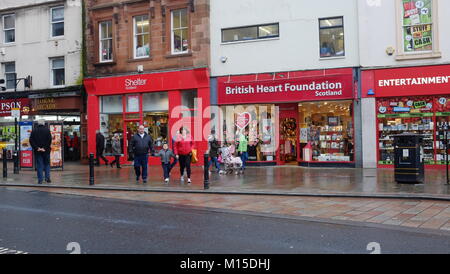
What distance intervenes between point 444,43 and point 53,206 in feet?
49.6

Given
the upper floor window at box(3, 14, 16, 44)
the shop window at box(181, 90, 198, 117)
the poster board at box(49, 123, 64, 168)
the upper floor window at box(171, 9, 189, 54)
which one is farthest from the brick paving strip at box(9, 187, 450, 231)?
the upper floor window at box(3, 14, 16, 44)

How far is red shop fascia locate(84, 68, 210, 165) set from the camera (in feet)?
68.7

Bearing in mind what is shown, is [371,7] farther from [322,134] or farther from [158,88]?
[158,88]

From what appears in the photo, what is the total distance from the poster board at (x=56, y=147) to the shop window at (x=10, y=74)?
364 inches

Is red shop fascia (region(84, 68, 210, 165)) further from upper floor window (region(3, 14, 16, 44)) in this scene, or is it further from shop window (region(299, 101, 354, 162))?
upper floor window (region(3, 14, 16, 44))

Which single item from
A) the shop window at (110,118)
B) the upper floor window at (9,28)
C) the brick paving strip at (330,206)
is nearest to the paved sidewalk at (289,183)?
the brick paving strip at (330,206)

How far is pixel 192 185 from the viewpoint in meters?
13.6

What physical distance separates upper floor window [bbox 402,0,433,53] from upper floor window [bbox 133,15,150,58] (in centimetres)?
1181

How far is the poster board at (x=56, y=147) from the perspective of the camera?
18953mm

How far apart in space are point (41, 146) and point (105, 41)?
10.5 metres

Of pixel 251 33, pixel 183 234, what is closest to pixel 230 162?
pixel 251 33

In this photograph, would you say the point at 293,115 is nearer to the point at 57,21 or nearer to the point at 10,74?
the point at 57,21

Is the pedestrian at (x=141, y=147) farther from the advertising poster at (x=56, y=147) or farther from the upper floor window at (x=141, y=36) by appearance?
the upper floor window at (x=141, y=36)
